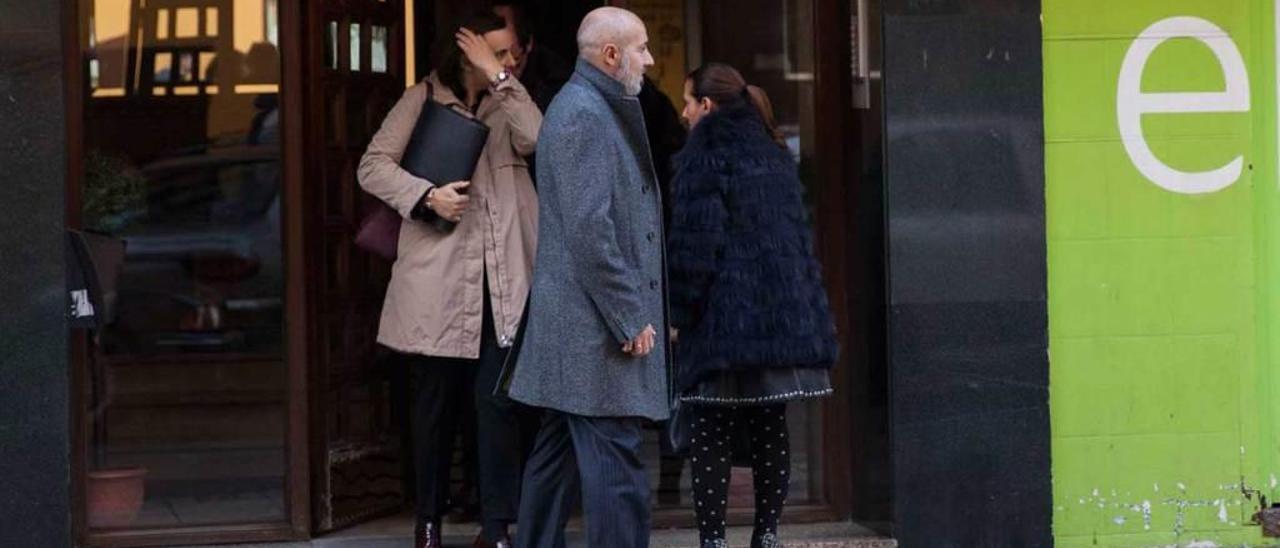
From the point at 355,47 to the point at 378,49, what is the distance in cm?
18

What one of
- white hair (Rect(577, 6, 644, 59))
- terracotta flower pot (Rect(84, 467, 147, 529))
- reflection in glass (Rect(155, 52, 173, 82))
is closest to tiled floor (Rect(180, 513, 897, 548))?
terracotta flower pot (Rect(84, 467, 147, 529))

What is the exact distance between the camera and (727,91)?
23.6ft

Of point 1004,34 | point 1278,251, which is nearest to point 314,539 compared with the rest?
point 1004,34

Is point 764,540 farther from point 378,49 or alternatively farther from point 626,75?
point 378,49

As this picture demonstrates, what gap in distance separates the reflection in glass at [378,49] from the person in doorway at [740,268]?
1557mm

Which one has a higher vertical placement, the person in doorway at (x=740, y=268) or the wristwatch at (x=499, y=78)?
the wristwatch at (x=499, y=78)

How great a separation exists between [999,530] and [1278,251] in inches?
54.1

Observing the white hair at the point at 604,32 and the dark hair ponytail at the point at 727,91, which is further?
the dark hair ponytail at the point at 727,91

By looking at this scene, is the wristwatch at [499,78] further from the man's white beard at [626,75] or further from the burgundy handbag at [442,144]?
the man's white beard at [626,75]

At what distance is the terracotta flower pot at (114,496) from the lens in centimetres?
773

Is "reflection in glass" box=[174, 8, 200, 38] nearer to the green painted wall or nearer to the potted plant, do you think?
the potted plant

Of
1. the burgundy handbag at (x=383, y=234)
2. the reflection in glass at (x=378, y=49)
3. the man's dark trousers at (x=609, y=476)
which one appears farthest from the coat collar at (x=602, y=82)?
the reflection in glass at (x=378, y=49)

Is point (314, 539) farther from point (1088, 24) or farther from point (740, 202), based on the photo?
point (1088, 24)

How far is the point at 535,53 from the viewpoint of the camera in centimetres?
813
